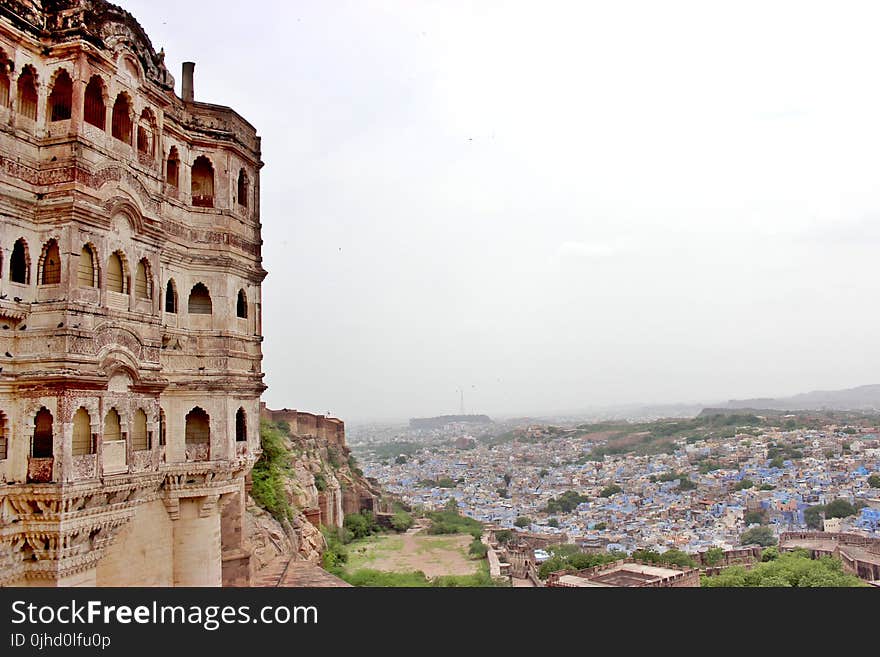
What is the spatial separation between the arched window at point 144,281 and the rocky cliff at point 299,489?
7.58 meters

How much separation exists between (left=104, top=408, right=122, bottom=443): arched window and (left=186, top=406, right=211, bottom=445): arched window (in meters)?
2.33

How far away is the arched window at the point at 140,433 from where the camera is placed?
1240 cm

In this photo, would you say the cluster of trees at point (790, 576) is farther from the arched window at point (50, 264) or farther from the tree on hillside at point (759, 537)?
the arched window at point (50, 264)

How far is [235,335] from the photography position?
14.7 m

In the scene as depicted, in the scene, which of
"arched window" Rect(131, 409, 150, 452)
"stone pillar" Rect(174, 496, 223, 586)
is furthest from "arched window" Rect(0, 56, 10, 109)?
"stone pillar" Rect(174, 496, 223, 586)

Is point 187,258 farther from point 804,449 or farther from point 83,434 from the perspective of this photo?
point 804,449

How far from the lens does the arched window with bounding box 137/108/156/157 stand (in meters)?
13.1

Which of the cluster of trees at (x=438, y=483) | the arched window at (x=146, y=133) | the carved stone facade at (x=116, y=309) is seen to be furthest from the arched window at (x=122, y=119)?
the cluster of trees at (x=438, y=483)

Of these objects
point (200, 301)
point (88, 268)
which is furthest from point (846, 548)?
point (88, 268)

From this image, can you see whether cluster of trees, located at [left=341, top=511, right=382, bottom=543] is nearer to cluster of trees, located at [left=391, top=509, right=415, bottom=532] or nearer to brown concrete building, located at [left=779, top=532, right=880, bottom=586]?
cluster of trees, located at [left=391, top=509, right=415, bottom=532]

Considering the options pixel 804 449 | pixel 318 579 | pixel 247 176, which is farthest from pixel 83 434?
pixel 804 449

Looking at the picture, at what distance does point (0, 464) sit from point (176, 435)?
3.72 meters
